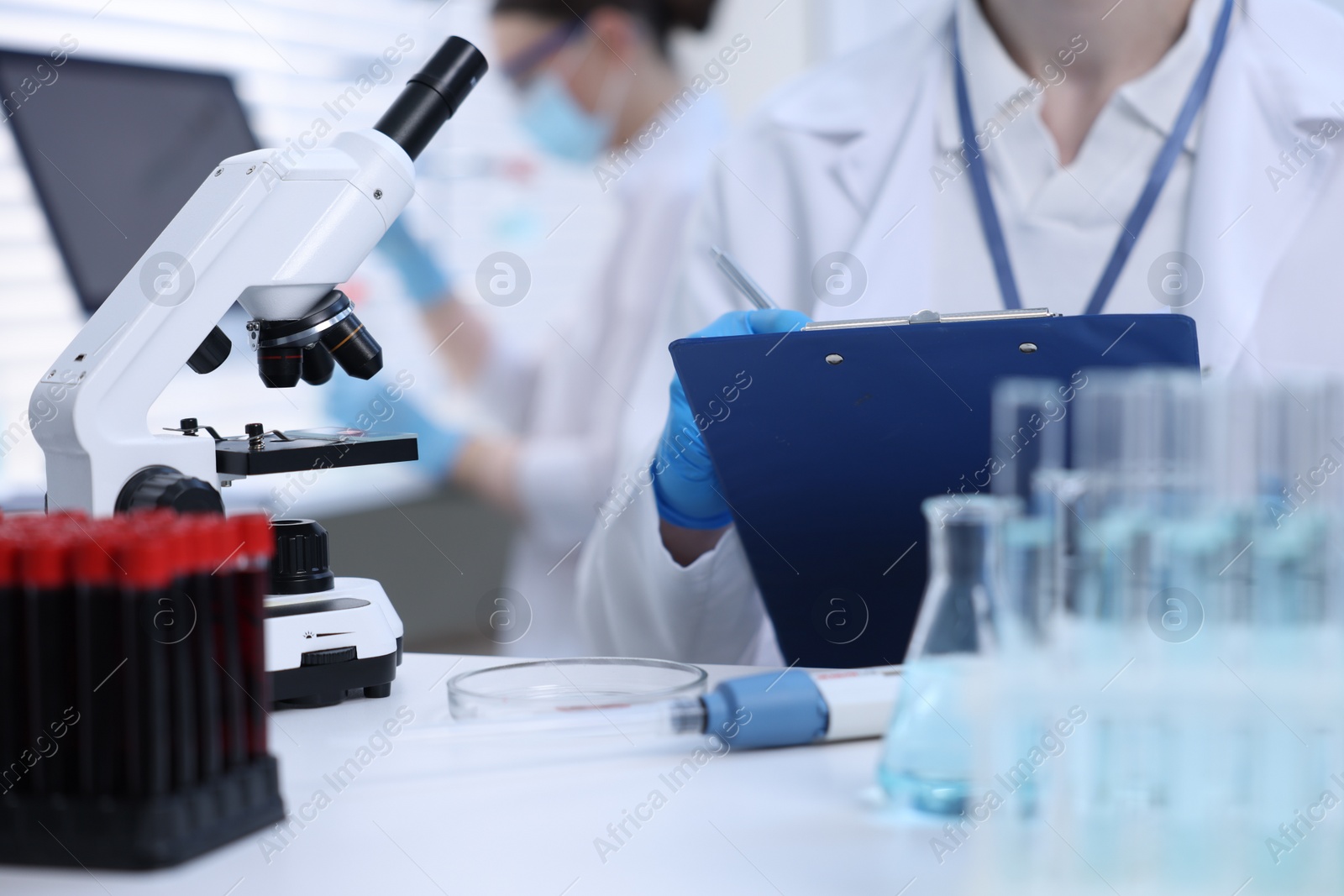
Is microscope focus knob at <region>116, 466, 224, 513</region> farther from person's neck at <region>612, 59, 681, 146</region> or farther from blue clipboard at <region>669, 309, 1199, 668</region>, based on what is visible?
person's neck at <region>612, 59, 681, 146</region>

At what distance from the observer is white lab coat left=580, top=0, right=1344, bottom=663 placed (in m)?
1.16

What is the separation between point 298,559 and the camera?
736 mm

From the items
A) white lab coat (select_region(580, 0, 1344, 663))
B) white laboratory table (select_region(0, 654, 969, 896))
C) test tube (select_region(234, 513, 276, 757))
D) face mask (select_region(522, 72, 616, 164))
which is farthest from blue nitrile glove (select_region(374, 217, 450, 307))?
test tube (select_region(234, 513, 276, 757))

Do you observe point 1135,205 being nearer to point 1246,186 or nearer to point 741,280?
point 1246,186

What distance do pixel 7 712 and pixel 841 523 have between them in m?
0.48

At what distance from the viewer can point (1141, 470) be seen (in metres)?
0.38

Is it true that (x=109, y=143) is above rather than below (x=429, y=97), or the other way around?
above

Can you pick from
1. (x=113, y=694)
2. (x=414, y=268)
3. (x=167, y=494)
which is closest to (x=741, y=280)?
(x=167, y=494)

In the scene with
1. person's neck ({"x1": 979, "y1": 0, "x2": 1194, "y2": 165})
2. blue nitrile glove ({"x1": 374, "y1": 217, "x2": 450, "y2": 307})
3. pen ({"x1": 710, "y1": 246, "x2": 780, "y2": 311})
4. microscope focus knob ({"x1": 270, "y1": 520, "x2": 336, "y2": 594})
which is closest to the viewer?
microscope focus knob ({"x1": 270, "y1": 520, "x2": 336, "y2": 594})

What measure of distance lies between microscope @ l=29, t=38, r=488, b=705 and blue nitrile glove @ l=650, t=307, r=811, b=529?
0.85 feet

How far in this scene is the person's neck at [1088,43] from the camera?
1.27m

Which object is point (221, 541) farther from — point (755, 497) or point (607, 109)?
point (607, 109)

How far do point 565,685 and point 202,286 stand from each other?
0.33 m

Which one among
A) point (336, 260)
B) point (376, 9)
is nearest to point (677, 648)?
point (336, 260)
